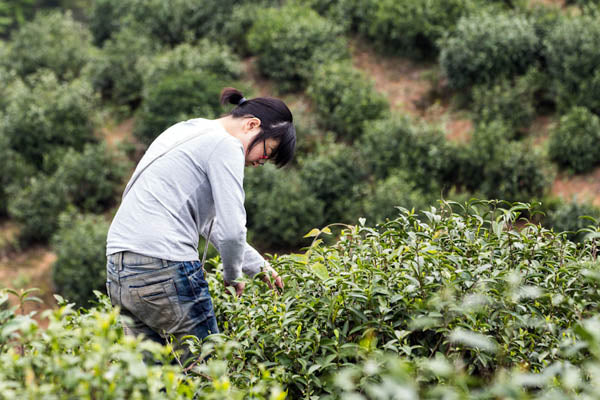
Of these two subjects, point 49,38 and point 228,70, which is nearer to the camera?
point 228,70

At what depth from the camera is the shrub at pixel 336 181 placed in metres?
7.95

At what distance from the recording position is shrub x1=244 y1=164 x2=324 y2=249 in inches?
303

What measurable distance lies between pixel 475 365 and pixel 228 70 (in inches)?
391

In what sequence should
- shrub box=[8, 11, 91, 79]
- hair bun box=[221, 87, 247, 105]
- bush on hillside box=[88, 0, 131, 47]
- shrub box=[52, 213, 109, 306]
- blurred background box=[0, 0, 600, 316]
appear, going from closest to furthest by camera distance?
hair bun box=[221, 87, 247, 105]
shrub box=[52, 213, 109, 306]
blurred background box=[0, 0, 600, 316]
shrub box=[8, 11, 91, 79]
bush on hillside box=[88, 0, 131, 47]

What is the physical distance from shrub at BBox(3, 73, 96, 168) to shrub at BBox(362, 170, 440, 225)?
6.47m

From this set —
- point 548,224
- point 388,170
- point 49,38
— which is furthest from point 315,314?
point 49,38

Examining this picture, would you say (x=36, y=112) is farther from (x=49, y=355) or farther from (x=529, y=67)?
(x=49, y=355)

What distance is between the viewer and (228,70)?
36.2 ft

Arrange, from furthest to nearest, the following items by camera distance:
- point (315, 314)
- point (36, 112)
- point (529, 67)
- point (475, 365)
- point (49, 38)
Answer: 1. point (49, 38)
2. point (36, 112)
3. point (529, 67)
4. point (315, 314)
5. point (475, 365)

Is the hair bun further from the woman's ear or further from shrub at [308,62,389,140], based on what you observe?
shrub at [308,62,389,140]

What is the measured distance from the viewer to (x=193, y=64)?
35.2ft

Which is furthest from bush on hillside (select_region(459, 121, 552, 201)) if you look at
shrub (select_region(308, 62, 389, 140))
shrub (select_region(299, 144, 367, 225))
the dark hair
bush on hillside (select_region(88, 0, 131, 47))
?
bush on hillside (select_region(88, 0, 131, 47))

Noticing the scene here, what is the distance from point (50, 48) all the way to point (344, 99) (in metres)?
8.37

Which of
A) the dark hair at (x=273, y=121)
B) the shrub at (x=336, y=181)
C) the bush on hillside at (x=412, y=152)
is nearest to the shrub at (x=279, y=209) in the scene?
the shrub at (x=336, y=181)
